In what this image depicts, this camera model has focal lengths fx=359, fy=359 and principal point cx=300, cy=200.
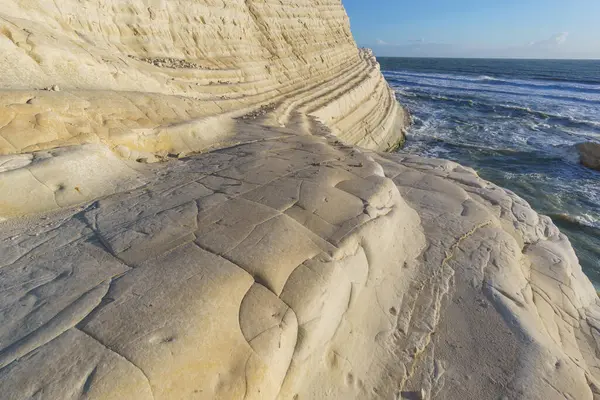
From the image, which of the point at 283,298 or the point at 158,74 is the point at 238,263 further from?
the point at 158,74

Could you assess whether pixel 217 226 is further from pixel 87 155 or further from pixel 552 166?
pixel 552 166

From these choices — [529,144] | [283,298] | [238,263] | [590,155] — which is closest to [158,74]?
[238,263]

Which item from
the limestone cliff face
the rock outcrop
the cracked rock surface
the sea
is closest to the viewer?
the cracked rock surface

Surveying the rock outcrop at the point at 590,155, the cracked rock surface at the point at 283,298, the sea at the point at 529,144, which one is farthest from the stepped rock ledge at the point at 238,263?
the rock outcrop at the point at 590,155

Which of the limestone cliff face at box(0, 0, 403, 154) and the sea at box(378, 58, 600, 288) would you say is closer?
the limestone cliff face at box(0, 0, 403, 154)

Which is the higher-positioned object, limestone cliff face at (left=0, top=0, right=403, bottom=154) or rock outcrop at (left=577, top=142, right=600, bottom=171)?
limestone cliff face at (left=0, top=0, right=403, bottom=154)

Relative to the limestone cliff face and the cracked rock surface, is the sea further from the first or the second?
the cracked rock surface

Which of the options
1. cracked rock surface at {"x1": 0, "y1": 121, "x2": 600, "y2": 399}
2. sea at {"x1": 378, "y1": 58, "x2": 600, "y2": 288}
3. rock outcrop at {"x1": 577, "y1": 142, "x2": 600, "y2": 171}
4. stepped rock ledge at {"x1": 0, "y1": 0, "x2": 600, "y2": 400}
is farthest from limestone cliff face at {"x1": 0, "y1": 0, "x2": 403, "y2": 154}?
rock outcrop at {"x1": 577, "y1": 142, "x2": 600, "y2": 171}

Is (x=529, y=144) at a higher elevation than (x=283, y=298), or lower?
lower
